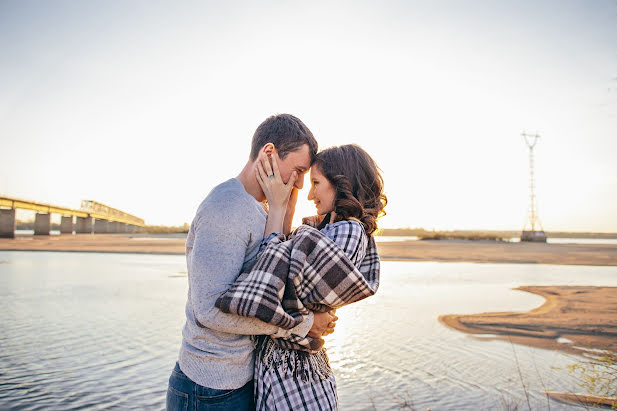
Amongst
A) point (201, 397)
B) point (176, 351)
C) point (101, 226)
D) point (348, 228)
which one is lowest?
point (176, 351)

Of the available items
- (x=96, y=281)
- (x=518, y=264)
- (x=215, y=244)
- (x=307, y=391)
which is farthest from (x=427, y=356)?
(x=518, y=264)

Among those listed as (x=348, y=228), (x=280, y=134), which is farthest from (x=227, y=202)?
(x=348, y=228)

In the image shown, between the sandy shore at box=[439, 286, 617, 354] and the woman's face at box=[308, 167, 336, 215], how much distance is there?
5341 millimetres

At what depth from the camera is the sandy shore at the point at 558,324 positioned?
6.43m

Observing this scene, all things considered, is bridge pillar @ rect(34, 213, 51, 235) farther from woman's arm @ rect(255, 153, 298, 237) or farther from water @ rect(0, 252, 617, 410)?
woman's arm @ rect(255, 153, 298, 237)

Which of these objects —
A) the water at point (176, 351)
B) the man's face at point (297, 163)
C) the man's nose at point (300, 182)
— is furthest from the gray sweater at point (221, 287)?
the water at point (176, 351)

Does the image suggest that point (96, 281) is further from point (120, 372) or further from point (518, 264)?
point (518, 264)

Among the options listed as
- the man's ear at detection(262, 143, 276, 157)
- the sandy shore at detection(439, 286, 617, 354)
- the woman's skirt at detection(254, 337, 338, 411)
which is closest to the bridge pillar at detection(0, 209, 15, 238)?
the sandy shore at detection(439, 286, 617, 354)

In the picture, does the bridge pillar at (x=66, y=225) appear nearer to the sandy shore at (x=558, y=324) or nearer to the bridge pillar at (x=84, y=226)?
the bridge pillar at (x=84, y=226)

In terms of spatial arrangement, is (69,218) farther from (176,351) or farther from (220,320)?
(220,320)

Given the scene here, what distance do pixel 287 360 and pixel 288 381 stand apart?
A: 86 mm

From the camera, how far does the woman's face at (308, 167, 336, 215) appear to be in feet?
7.93

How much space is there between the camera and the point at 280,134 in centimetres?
208

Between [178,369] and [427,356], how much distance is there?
4537 mm
